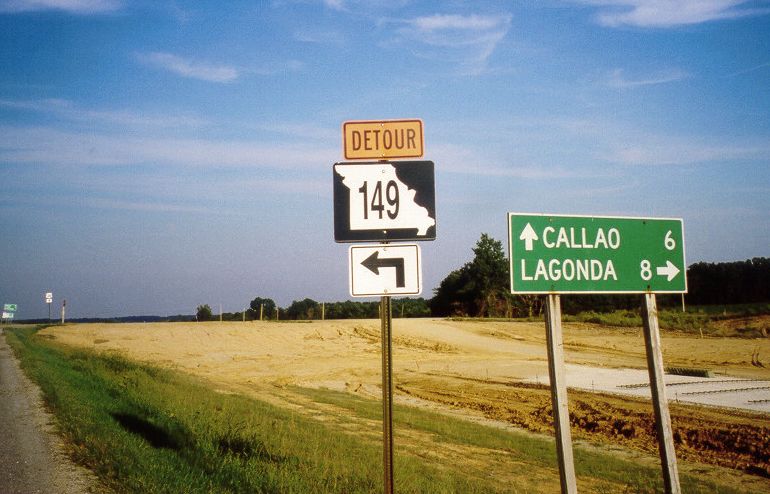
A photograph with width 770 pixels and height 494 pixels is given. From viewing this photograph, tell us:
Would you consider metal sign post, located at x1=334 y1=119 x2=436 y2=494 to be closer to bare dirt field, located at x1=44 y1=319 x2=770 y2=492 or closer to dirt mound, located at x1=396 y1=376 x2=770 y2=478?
bare dirt field, located at x1=44 y1=319 x2=770 y2=492

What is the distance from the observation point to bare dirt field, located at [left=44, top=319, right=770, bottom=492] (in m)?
13.5

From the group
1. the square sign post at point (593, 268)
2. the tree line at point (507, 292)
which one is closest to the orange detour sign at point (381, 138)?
the square sign post at point (593, 268)

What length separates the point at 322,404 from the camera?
696 inches

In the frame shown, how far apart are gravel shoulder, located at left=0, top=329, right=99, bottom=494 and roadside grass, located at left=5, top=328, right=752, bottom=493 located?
0.67 ft

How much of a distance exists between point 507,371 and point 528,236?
22144mm

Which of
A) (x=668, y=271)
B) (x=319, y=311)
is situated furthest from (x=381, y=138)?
(x=319, y=311)

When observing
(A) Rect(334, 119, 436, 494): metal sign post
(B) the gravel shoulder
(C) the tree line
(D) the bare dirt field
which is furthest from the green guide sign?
(C) the tree line

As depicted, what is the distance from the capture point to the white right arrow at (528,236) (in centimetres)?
537

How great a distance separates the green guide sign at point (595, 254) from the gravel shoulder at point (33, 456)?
4.97 meters

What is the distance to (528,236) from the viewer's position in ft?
17.7

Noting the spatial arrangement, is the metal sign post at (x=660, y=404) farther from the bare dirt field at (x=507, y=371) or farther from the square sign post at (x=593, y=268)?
the bare dirt field at (x=507, y=371)

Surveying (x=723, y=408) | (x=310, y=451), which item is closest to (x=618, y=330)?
(x=723, y=408)

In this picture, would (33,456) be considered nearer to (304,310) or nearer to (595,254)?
(595,254)

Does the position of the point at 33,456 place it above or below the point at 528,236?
below
